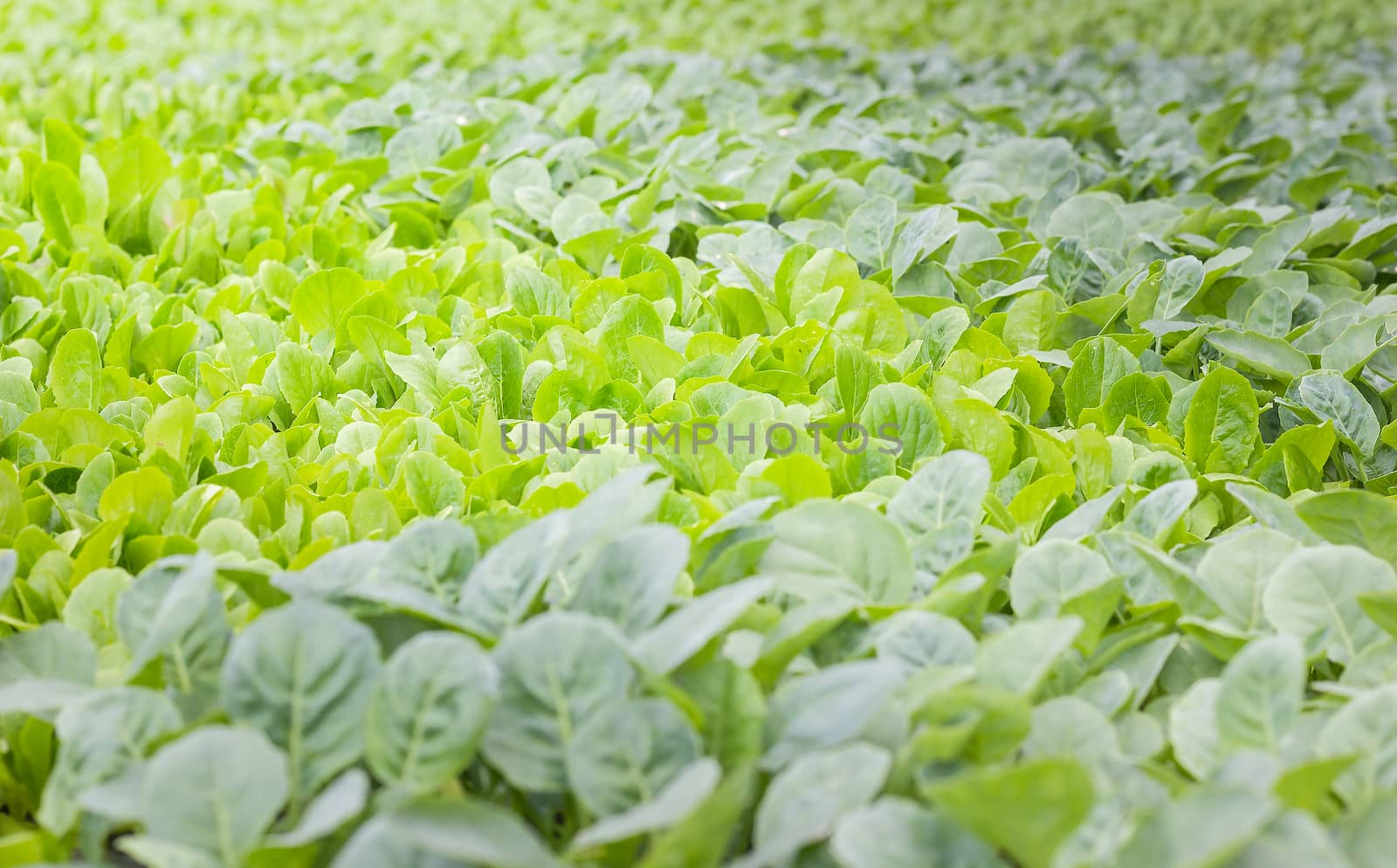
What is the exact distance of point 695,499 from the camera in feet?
4.12

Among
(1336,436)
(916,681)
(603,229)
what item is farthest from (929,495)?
(603,229)

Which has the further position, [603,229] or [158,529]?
[603,229]

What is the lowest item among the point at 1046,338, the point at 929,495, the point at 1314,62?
the point at 1314,62

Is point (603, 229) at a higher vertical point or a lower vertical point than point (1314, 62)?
higher

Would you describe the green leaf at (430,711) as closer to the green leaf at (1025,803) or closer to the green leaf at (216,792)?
the green leaf at (216,792)

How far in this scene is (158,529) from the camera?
1283 millimetres

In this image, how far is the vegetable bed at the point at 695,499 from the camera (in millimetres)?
837

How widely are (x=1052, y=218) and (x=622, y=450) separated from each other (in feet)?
4.13

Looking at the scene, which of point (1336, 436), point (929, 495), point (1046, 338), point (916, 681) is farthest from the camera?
point (1046, 338)

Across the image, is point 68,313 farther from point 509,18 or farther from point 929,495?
point 509,18
